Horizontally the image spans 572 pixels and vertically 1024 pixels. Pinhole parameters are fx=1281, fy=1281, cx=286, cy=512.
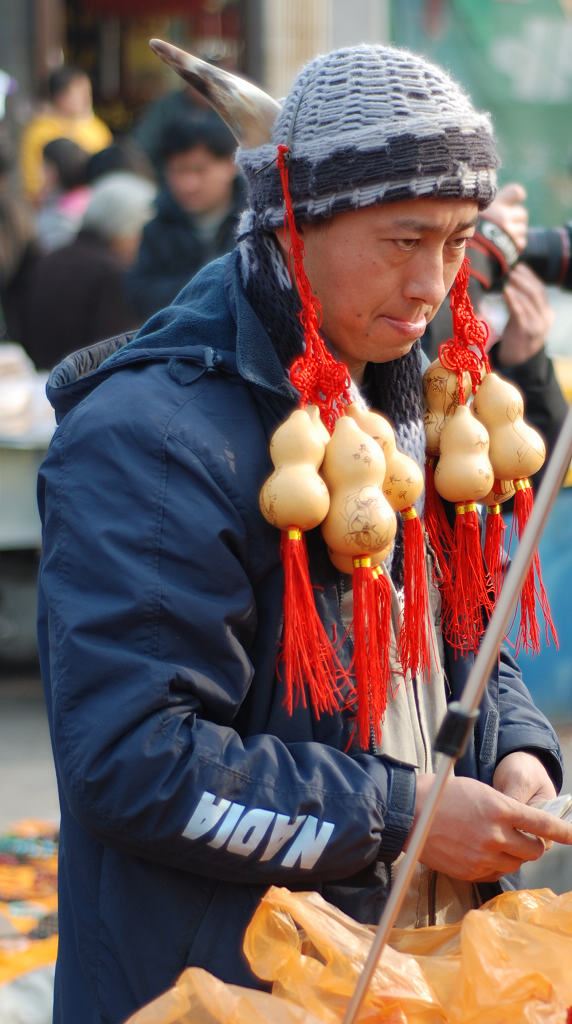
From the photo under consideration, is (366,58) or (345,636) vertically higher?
(366,58)

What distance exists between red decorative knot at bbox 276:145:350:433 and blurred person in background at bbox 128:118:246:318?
138 inches

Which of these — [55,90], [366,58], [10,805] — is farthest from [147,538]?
[55,90]

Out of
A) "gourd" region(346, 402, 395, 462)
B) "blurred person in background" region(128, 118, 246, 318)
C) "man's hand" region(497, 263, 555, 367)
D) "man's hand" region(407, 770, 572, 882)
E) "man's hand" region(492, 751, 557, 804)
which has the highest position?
"gourd" region(346, 402, 395, 462)

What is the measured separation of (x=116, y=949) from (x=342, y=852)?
11.3 inches

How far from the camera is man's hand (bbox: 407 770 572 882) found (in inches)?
54.9

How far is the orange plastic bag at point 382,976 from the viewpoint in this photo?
1.24 meters

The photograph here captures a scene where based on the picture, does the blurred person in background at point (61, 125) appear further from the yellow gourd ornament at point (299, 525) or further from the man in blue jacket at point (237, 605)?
the yellow gourd ornament at point (299, 525)

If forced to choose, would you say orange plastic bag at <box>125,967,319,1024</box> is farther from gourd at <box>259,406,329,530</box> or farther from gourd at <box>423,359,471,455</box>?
gourd at <box>423,359,471,455</box>

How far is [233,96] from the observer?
1496 mm

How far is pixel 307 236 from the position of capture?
4.81 ft

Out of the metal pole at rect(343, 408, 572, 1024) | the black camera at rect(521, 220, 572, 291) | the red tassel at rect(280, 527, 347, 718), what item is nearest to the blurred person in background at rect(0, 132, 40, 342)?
the black camera at rect(521, 220, 572, 291)

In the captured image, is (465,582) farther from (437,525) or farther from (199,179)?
(199,179)

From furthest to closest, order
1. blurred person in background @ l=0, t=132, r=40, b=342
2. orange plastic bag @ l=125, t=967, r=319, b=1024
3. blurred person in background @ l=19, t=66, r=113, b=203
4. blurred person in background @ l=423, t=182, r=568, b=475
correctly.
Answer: blurred person in background @ l=19, t=66, r=113, b=203 → blurred person in background @ l=0, t=132, r=40, b=342 → blurred person in background @ l=423, t=182, r=568, b=475 → orange plastic bag @ l=125, t=967, r=319, b=1024

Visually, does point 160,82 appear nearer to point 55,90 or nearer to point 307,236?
point 55,90
